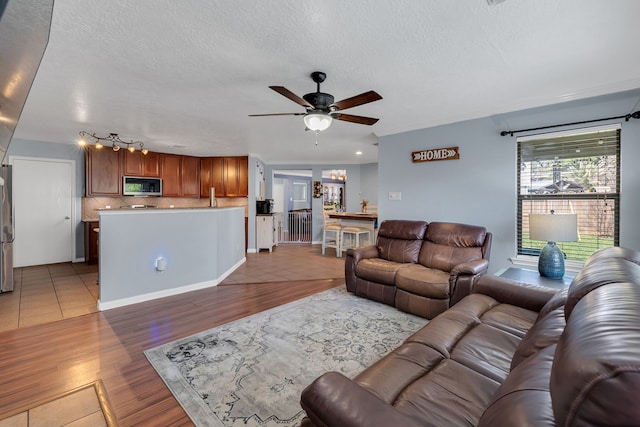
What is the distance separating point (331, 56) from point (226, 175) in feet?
17.2

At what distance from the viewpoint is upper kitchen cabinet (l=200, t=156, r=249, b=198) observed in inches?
268

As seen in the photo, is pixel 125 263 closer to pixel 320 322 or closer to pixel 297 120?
pixel 320 322

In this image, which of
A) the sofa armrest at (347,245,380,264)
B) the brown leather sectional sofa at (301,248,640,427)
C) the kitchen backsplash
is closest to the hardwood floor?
the sofa armrest at (347,245,380,264)

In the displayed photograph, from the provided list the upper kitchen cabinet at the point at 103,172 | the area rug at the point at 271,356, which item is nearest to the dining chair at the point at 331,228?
the area rug at the point at 271,356

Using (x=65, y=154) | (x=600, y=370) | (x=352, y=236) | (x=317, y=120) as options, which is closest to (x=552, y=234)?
(x=317, y=120)

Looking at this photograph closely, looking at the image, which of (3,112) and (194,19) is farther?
(194,19)

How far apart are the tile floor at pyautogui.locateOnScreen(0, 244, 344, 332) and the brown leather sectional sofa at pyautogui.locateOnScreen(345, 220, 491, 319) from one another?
3.82 feet

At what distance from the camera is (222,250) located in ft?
14.6

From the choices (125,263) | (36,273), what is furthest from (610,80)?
(36,273)

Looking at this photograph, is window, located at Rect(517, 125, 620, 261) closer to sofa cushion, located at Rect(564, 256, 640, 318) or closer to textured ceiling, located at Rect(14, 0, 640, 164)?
textured ceiling, located at Rect(14, 0, 640, 164)

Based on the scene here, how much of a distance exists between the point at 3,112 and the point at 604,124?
466 cm

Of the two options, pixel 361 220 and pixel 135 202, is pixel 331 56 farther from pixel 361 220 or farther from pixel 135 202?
pixel 135 202

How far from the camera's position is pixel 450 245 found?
3441 mm

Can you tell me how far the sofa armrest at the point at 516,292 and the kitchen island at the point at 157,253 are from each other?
136 inches
